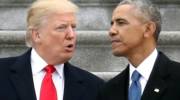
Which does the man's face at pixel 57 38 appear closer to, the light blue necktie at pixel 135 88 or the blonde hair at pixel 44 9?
the blonde hair at pixel 44 9

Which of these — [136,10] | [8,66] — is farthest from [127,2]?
[8,66]

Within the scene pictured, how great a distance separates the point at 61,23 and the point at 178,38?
7.32 feet

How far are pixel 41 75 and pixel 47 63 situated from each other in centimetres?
10

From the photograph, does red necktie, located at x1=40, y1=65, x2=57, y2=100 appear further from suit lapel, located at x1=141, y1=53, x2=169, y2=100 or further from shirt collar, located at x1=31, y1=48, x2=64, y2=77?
suit lapel, located at x1=141, y1=53, x2=169, y2=100

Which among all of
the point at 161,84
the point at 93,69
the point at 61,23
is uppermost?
the point at 61,23

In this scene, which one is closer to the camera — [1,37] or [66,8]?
[66,8]

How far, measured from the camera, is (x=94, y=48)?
763 centimetres

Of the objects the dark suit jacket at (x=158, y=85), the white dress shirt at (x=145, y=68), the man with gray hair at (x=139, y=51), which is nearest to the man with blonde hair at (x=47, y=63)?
the dark suit jacket at (x=158, y=85)

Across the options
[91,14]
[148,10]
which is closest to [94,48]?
[91,14]

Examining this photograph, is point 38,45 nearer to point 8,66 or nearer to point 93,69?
point 8,66

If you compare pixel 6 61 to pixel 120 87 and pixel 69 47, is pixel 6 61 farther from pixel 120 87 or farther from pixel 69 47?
pixel 120 87

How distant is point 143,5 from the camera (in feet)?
18.3

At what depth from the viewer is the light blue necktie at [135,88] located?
215 inches

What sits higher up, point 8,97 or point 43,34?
point 43,34
